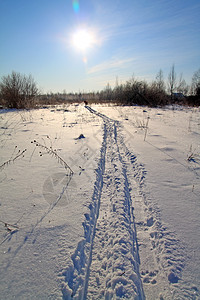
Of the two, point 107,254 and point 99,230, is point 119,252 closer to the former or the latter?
point 107,254

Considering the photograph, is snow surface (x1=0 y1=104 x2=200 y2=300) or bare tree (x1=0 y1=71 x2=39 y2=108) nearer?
snow surface (x1=0 y1=104 x2=200 y2=300)

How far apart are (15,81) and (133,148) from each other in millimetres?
16331

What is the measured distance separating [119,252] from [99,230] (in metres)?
0.36

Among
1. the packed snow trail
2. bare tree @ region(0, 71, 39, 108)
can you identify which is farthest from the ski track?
bare tree @ region(0, 71, 39, 108)

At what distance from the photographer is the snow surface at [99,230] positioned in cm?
127

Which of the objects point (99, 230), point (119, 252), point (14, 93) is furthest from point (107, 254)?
point (14, 93)

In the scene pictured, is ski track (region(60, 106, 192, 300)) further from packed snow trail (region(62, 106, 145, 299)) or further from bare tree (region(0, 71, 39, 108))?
bare tree (region(0, 71, 39, 108))

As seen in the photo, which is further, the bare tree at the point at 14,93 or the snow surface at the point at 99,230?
the bare tree at the point at 14,93

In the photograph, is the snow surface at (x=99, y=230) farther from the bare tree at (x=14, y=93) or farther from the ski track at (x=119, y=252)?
the bare tree at (x=14, y=93)

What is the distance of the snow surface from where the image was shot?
127cm

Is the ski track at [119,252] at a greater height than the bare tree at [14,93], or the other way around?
the bare tree at [14,93]

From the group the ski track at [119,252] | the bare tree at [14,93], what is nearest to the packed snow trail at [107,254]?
the ski track at [119,252]

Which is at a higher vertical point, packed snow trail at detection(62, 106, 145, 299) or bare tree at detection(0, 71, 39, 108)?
bare tree at detection(0, 71, 39, 108)

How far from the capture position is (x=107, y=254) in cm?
156
